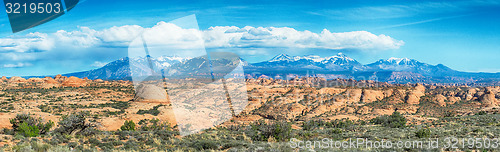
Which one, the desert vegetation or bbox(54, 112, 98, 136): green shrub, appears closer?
the desert vegetation

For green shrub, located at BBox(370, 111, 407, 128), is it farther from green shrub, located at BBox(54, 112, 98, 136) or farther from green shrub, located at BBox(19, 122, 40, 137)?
green shrub, located at BBox(19, 122, 40, 137)

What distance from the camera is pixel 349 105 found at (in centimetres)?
7181

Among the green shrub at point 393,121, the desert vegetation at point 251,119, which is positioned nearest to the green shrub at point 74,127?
the desert vegetation at point 251,119

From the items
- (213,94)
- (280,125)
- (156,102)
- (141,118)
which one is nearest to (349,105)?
(213,94)

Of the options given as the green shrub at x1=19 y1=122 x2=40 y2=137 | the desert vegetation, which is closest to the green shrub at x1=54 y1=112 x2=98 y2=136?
the desert vegetation

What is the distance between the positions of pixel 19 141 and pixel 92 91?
58333 millimetres

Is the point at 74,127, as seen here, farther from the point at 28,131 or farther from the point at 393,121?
the point at 393,121

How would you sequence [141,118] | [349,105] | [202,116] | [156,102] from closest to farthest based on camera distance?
[141,118] < [202,116] < [156,102] < [349,105]

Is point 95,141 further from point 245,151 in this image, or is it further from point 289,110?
point 289,110

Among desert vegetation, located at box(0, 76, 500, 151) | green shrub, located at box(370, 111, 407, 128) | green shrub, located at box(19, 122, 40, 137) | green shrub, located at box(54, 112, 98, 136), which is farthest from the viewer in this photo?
green shrub, located at box(370, 111, 407, 128)

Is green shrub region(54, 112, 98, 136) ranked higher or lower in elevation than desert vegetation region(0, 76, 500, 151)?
higher

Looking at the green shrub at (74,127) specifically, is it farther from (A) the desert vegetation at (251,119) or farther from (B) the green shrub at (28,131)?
(B) the green shrub at (28,131)

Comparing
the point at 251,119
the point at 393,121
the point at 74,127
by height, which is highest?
the point at 74,127

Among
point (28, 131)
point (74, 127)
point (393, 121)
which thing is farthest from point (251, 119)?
point (28, 131)
